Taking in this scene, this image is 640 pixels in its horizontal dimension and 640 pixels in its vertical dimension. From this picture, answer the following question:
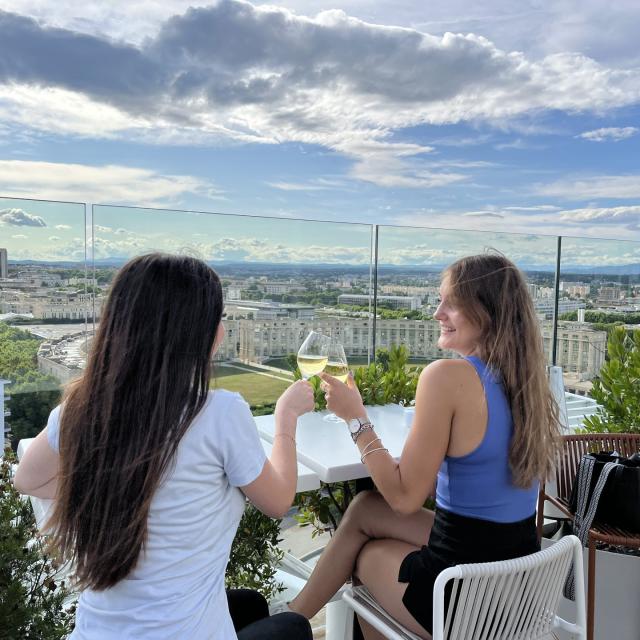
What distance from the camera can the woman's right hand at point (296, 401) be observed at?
1.29 m

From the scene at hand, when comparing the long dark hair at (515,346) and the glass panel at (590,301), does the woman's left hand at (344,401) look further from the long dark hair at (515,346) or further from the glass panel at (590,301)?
the glass panel at (590,301)

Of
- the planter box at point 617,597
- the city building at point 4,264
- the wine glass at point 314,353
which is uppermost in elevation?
the city building at point 4,264

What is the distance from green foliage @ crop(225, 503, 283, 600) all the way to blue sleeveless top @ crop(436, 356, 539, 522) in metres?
0.70

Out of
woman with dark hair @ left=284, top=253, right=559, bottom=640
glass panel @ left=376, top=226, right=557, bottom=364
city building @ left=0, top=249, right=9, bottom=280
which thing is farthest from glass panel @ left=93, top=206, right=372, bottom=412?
woman with dark hair @ left=284, top=253, right=559, bottom=640

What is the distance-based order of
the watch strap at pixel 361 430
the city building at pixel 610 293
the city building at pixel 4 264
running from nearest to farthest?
the watch strap at pixel 361 430, the city building at pixel 4 264, the city building at pixel 610 293

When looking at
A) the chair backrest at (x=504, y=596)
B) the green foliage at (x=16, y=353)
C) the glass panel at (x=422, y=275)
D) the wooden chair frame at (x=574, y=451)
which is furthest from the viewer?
the glass panel at (x=422, y=275)

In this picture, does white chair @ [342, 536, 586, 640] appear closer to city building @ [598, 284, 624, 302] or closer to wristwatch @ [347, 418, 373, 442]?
wristwatch @ [347, 418, 373, 442]

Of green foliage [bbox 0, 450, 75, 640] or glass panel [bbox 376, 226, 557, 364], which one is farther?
glass panel [bbox 376, 226, 557, 364]

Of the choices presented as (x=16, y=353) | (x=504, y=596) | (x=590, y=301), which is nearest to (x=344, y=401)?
(x=504, y=596)

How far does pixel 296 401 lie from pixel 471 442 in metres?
0.41

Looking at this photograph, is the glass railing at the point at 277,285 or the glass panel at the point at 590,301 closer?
the glass railing at the point at 277,285

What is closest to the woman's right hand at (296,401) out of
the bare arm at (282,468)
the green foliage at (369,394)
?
the bare arm at (282,468)

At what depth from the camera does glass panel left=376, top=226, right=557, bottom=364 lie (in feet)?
12.3

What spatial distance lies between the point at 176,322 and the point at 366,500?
3.21 ft
